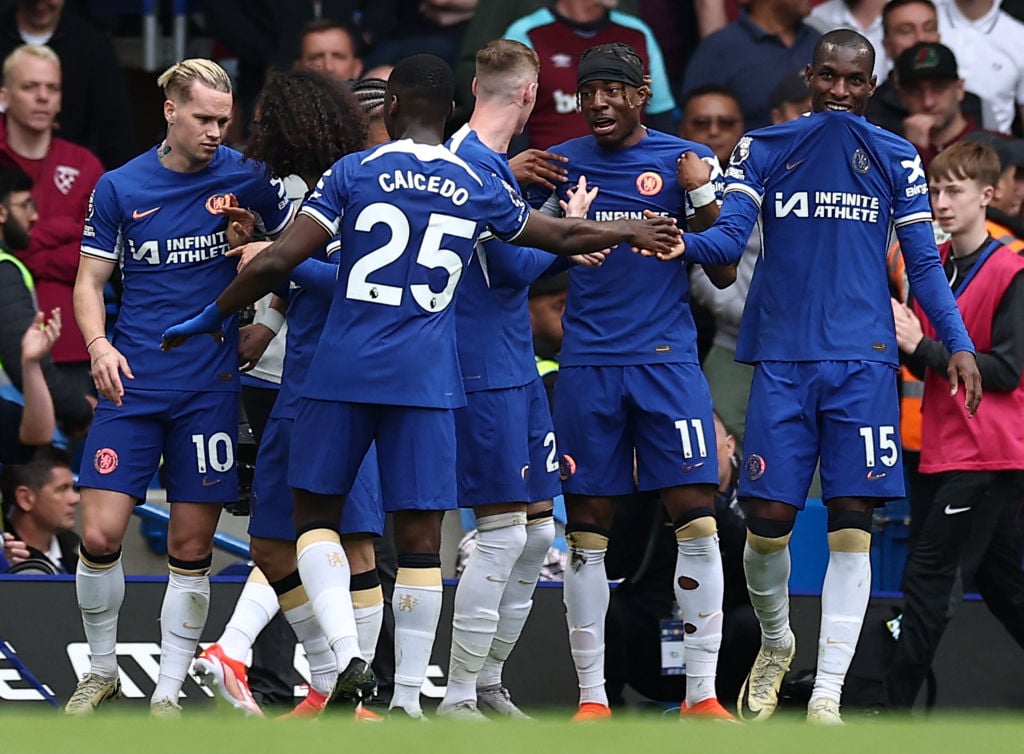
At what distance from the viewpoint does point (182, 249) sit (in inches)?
311

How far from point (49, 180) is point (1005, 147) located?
16.1 ft

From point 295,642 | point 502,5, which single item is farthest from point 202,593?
point 502,5

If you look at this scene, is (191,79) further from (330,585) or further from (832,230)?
(832,230)

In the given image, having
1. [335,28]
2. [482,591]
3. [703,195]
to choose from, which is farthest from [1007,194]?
[482,591]

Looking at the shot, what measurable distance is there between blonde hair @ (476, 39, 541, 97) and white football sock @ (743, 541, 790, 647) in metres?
1.96

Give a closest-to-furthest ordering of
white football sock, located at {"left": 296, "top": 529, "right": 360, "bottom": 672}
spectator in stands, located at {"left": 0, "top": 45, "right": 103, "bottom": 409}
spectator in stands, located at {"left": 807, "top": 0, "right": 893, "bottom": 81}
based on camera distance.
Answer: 1. white football sock, located at {"left": 296, "top": 529, "right": 360, "bottom": 672}
2. spectator in stands, located at {"left": 0, "top": 45, "right": 103, "bottom": 409}
3. spectator in stands, located at {"left": 807, "top": 0, "right": 893, "bottom": 81}

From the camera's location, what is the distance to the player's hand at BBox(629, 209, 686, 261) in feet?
24.9

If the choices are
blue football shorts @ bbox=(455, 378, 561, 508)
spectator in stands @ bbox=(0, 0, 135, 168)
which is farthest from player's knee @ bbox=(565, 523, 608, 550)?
spectator in stands @ bbox=(0, 0, 135, 168)

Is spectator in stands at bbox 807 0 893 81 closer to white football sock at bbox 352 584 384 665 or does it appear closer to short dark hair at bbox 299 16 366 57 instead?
short dark hair at bbox 299 16 366 57

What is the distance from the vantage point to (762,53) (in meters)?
11.5

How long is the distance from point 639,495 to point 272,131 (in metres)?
2.38

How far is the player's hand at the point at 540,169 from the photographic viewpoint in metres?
8.23

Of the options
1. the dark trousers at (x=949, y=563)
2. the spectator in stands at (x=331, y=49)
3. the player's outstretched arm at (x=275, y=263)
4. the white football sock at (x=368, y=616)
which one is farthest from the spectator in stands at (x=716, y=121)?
the player's outstretched arm at (x=275, y=263)

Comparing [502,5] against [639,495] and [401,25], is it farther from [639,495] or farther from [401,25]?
[639,495]
